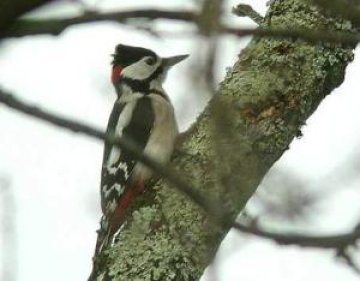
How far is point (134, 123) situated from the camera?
4.96 metres

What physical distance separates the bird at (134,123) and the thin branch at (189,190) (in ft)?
8.00

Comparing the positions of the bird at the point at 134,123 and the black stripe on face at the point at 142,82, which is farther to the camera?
the black stripe on face at the point at 142,82

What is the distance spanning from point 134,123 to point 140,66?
20.0 inches

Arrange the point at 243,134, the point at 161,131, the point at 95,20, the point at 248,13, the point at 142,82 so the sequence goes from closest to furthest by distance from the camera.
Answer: the point at 95,20, the point at 243,134, the point at 248,13, the point at 161,131, the point at 142,82

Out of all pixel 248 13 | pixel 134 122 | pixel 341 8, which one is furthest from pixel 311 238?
pixel 134 122

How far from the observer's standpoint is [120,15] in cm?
132

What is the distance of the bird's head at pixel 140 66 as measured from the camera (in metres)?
5.32

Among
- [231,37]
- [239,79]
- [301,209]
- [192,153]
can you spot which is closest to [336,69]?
[239,79]

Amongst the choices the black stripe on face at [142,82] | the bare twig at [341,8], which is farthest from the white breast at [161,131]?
the bare twig at [341,8]

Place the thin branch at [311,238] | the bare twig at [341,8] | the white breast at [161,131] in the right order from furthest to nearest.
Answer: the white breast at [161,131] → the bare twig at [341,8] → the thin branch at [311,238]

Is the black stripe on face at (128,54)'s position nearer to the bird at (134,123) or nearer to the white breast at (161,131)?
the bird at (134,123)

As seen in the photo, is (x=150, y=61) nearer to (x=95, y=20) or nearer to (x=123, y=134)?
(x=123, y=134)

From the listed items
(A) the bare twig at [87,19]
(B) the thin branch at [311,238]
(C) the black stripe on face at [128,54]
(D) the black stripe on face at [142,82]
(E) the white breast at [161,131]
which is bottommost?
(B) the thin branch at [311,238]

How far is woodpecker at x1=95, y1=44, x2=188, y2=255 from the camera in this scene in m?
4.25
